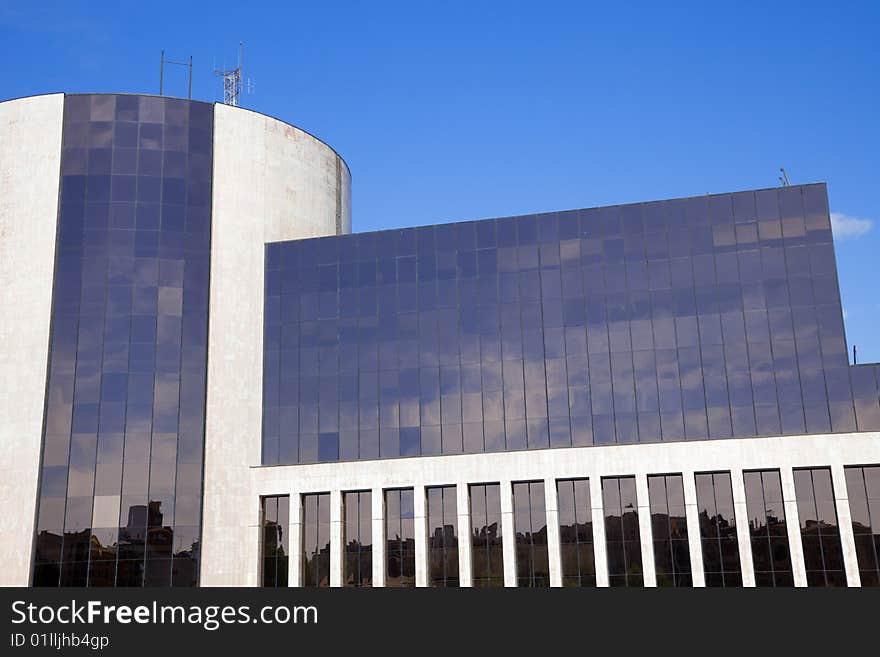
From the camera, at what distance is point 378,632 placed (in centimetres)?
1925

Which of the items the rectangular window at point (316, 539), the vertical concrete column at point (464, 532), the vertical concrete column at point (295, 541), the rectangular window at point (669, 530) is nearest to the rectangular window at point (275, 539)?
the vertical concrete column at point (295, 541)

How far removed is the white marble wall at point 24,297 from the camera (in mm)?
53500

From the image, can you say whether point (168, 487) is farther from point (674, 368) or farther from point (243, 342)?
point (674, 368)

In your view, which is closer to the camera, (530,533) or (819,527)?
(819,527)

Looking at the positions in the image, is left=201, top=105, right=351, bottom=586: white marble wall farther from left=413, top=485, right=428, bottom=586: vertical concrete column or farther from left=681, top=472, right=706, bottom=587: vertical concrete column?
left=681, top=472, right=706, bottom=587: vertical concrete column

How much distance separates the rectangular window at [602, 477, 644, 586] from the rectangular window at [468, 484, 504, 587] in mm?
6090

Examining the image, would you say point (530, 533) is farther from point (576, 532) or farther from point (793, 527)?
point (793, 527)

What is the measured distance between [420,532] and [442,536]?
130cm

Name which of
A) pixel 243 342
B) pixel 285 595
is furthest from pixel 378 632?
pixel 243 342

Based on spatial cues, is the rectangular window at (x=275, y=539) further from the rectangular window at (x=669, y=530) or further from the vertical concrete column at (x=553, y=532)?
the rectangular window at (x=669, y=530)

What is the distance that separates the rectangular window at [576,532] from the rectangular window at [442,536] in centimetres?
617

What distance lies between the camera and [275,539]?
55.8 m

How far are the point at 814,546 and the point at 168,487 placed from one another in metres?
36.1

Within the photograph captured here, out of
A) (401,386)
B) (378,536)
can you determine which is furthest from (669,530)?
(401,386)
